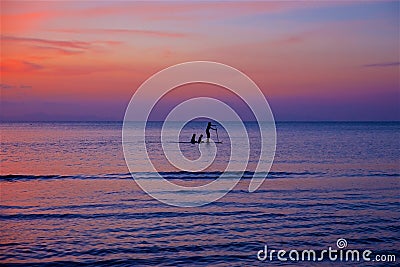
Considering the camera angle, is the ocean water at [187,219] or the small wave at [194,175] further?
the small wave at [194,175]

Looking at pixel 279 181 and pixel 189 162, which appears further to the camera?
pixel 189 162

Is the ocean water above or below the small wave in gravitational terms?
below

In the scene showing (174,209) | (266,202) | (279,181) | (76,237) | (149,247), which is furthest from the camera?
(279,181)

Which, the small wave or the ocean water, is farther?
the small wave

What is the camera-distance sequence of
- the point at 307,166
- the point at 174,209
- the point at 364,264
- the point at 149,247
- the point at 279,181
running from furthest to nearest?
the point at 307,166, the point at 279,181, the point at 174,209, the point at 149,247, the point at 364,264

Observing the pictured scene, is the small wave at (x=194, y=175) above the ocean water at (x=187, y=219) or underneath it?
above

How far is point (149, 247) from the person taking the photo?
14070 mm

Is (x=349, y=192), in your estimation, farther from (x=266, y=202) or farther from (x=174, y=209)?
(x=174, y=209)

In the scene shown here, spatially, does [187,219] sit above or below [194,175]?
below

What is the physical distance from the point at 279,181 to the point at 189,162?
12.5 meters

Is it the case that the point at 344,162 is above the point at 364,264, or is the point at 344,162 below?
above

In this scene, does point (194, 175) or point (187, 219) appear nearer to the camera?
point (187, 219)

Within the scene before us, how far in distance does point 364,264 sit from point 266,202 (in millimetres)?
8141

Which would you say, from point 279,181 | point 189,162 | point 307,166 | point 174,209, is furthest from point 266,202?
point 189,162
